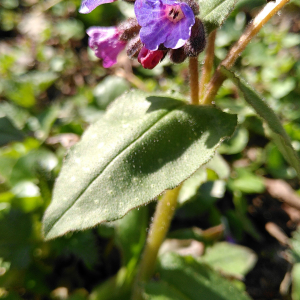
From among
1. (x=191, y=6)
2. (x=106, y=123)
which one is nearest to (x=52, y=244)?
(x=106, y=123)

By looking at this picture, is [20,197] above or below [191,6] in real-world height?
below

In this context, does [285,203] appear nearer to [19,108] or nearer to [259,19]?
[259,19]

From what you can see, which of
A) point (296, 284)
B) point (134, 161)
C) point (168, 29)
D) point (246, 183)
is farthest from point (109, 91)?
point (296, 284)

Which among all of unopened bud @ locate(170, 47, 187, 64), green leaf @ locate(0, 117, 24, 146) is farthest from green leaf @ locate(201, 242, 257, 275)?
green leaf @ locate(0, 117, 24, 146)

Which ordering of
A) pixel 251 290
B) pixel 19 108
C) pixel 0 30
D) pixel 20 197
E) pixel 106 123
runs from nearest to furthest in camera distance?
pixel 106 123, pixel 20 197, pixel 251 290, pixel 19 108, pixel 0 30

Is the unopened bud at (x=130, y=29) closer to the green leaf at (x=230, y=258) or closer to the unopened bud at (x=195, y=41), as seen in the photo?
the unopened bud at (x=195, y=41)

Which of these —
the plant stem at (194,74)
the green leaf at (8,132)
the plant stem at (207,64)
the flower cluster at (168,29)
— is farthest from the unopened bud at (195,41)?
the green leaf at (8,132)

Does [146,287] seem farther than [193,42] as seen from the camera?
Yes
